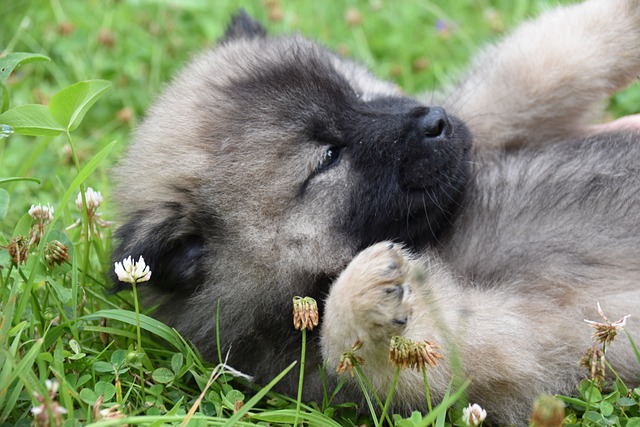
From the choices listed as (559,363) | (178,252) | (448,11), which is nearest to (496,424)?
(559,363)

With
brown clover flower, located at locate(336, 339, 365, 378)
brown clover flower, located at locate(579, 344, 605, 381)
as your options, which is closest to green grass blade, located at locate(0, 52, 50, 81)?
brown clover flower, located at locate(336, 339, 365, 378)

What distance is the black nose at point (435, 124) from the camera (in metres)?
2.18

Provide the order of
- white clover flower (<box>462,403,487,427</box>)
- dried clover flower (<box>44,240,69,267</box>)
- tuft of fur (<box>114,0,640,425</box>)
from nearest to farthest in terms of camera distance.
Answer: white clover flower (<box>462,403,487,427</box>)
tuft of fur (<box>114,0,640,425</box>)
dried clover flower (<box>44,240,69,267</box>)

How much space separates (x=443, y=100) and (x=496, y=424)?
130 centimetres

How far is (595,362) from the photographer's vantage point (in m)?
1.71

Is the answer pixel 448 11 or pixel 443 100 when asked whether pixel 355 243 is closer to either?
pixel 443 100

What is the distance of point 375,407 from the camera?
2.00 meters

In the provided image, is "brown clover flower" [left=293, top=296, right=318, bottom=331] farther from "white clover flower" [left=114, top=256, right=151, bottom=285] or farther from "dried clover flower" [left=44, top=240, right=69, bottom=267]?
"dried clover flower" [left=44, top=240, right=69, bottom=267]

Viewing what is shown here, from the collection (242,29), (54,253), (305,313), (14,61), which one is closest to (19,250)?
(54,253)

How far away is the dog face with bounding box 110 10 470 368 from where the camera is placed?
6.82ft

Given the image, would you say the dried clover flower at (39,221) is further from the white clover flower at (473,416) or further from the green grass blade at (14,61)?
the white clover flower at (473,416)

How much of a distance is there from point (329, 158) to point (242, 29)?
2.68 ft

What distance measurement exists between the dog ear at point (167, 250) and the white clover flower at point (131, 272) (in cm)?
13

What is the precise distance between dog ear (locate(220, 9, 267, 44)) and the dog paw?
1125 mm
